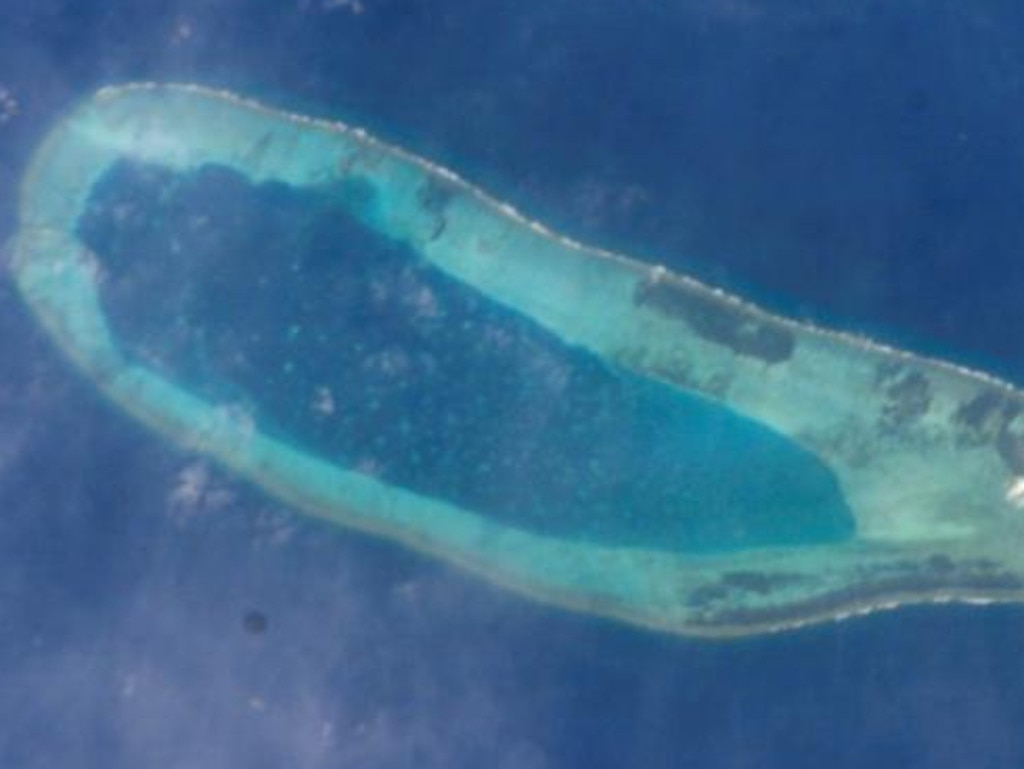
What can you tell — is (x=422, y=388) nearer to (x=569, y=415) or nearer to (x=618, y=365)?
(x=569, y=415)

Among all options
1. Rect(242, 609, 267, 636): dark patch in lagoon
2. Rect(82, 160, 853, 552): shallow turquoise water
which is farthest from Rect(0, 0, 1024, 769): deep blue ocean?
Rect(82, 160, 853, 552): shallow turquoise water

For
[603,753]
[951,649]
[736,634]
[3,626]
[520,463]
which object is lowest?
[3,626]

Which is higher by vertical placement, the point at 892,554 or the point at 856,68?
the point at 856,68

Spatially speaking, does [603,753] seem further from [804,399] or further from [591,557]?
[804,399]

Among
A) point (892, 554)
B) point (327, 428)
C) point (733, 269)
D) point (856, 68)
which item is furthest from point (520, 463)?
point (856, 68)

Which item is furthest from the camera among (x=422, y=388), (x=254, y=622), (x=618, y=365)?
(x=618, y=365)

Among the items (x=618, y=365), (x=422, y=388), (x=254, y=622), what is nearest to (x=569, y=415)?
(x=618, y=365)
